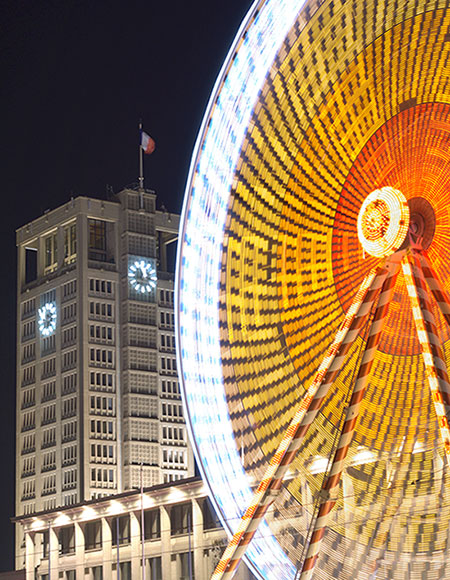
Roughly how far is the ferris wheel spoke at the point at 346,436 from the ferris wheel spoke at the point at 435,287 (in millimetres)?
455

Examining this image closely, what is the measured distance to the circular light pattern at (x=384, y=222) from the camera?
17578mm

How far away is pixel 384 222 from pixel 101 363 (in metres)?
115

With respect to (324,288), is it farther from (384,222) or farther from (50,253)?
(50,253)

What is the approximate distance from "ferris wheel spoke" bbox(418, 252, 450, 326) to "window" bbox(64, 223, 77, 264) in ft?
384

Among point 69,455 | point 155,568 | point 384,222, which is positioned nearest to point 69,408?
point 69,455

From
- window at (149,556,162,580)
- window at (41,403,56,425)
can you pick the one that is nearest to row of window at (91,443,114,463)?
window at (41,403,56,425)

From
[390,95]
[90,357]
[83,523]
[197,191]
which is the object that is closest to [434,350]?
[390,95]

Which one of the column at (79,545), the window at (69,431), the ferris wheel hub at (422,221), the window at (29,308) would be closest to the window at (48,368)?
the window at (29,308)

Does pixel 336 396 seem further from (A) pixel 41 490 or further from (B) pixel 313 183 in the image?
(A) pixel 41 490

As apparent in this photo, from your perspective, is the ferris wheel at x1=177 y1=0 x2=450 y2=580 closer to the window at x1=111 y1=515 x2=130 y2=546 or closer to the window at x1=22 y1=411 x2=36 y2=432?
the window at x1=111 y1=515 x2=130 y2=546

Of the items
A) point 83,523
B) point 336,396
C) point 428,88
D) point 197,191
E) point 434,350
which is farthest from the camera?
point 83,523

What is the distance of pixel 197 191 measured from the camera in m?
21.8

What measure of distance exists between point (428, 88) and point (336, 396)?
18.8ft

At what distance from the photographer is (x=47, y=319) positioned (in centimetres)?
13650
